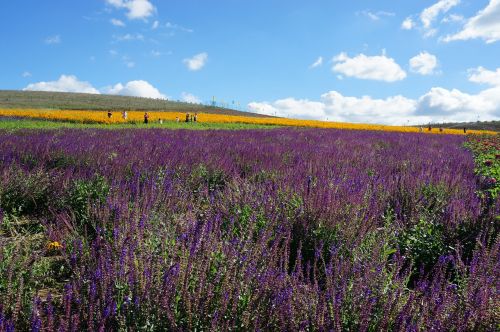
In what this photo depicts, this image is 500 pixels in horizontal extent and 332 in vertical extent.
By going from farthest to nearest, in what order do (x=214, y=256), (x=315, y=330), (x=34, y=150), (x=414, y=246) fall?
(x=34, y=150) < (x=414, y=246) < (x=214, y=256) < (x=315, y=330)

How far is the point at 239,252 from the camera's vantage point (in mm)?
2213

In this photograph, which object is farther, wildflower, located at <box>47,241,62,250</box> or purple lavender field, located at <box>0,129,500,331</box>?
wildflower, located at <box>47,241,62,250</box>

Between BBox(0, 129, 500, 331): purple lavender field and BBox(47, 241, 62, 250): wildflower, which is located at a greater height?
BBox(0, 129, 500, 331): purple lavender field

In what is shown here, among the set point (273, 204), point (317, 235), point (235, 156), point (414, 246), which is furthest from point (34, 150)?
point (414, 246)

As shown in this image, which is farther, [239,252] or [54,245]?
[54,245]

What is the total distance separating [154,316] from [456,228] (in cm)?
259

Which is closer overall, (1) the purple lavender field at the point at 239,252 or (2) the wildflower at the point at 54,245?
(1) the purple lavender field at the point at 239,252

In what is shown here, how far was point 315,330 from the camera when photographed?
64.4 inches

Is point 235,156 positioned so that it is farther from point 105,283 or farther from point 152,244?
point 105,283

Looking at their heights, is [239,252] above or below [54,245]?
above

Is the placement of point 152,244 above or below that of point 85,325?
above

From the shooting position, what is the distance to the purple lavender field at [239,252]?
168 centimetres

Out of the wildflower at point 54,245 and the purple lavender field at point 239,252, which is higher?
the purple lavender field at point 239,252

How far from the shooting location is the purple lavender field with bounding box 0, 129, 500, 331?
1675 mm
